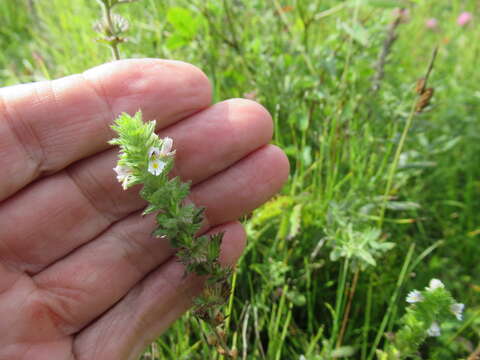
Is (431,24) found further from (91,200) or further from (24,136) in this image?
(24,136)

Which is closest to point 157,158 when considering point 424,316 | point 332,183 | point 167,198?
point 167,198

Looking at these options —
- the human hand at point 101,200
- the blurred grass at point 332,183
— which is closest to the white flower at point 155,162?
the human hand at point 101,200

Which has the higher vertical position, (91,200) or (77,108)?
(77,108)

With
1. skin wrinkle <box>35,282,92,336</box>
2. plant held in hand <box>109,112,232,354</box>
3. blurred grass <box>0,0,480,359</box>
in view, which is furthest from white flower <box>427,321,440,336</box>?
skin wrinkle <box>35,282,92,336</box>

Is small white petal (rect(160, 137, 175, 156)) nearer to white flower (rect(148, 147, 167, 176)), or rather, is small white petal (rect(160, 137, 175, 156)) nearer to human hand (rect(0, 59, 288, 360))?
white flower (rect(148, 147, 167, 176))

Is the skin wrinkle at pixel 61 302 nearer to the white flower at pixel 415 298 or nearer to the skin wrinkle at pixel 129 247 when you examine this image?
the skin wrinkle at pixel 129 247

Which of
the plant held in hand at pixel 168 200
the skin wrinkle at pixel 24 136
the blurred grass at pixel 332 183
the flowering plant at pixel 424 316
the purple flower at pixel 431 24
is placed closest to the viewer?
the plant held in hand at pixel 168 200

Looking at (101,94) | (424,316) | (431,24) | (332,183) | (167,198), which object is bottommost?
(424,316)
